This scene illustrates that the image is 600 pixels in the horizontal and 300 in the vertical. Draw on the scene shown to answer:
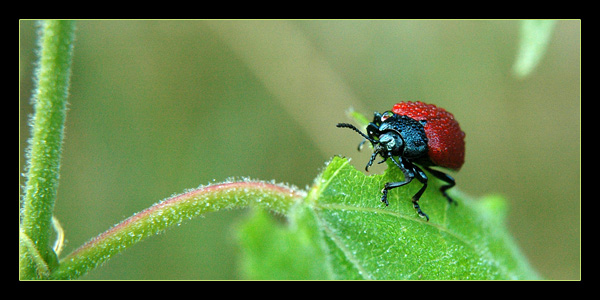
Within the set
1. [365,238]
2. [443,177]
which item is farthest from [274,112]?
[365,238]

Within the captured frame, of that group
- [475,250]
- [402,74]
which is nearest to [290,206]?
[475,250]

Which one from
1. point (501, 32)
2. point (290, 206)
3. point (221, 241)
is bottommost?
point (290, 206)

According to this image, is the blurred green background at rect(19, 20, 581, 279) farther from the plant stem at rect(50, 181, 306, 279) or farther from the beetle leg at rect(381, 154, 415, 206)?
the plant stem at rect(50, 181, 306, 279)

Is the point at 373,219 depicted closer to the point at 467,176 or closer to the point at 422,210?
the point at 422,210

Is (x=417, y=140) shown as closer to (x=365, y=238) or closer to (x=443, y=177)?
(x=443, y=177)

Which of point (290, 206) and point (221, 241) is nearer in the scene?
point (290, 206)

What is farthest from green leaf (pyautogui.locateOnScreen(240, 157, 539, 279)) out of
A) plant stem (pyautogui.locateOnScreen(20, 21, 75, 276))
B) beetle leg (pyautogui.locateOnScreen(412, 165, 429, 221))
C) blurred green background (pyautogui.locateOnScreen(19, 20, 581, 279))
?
blurred green background (pyautogui.locateOnScreen(19, 20, 581, 279))
